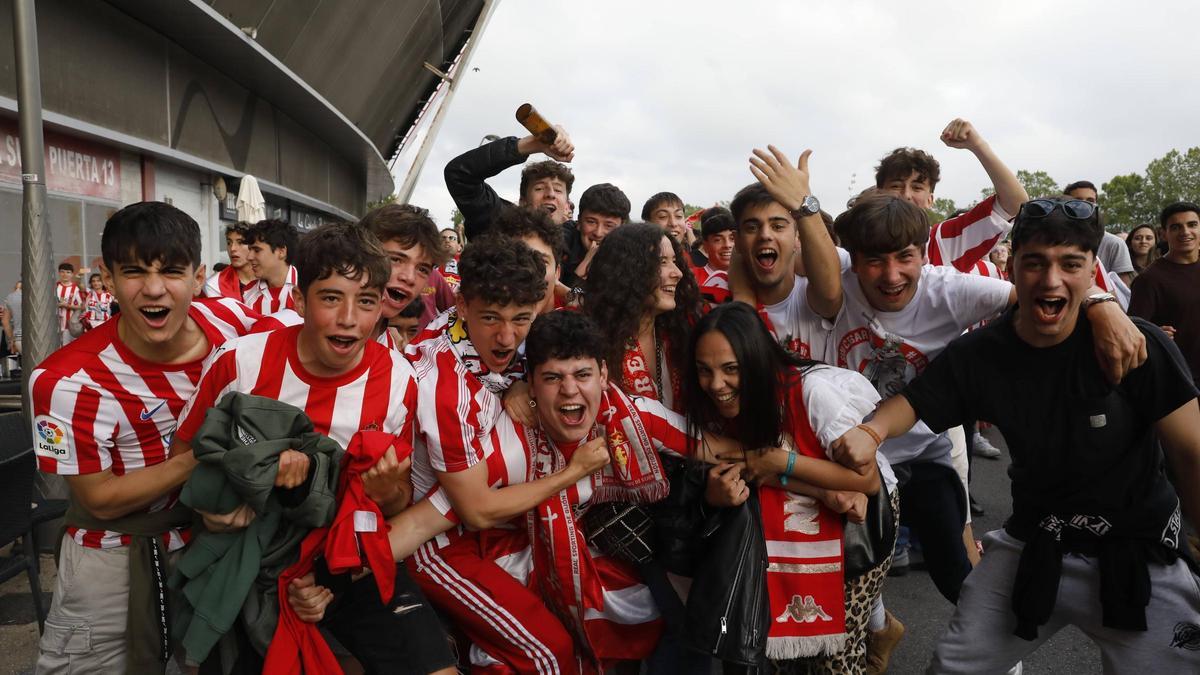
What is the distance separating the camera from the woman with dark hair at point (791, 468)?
8.76 ft

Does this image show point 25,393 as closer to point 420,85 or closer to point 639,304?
point 639,304

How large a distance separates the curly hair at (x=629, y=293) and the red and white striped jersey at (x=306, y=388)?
0.96 metres

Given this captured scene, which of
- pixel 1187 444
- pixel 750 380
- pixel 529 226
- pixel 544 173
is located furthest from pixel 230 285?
pixel 1187 444

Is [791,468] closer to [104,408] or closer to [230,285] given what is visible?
[104,408]

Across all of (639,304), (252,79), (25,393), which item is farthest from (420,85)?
(639,304)

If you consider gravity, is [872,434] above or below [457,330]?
below

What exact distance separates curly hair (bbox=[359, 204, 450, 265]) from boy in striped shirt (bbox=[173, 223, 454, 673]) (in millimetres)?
842

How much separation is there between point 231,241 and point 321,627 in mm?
5411

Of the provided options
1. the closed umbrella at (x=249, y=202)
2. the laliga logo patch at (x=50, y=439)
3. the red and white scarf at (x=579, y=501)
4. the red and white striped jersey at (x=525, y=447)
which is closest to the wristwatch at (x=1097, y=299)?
the red and white striped jersey at (x=525, y=447)

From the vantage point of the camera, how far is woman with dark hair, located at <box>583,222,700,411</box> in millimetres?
3158

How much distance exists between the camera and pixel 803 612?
105 inches

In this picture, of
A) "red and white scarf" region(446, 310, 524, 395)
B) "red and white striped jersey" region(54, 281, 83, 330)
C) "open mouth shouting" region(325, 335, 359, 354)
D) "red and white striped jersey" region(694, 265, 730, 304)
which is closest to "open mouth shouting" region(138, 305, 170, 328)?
"open mouth shouting" region(325, 335, 359, 354)

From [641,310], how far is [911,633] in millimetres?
2539

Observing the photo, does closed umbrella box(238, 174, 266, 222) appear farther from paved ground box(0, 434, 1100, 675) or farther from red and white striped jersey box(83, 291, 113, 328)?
paved ground box(0, 434, 1100, 675)
